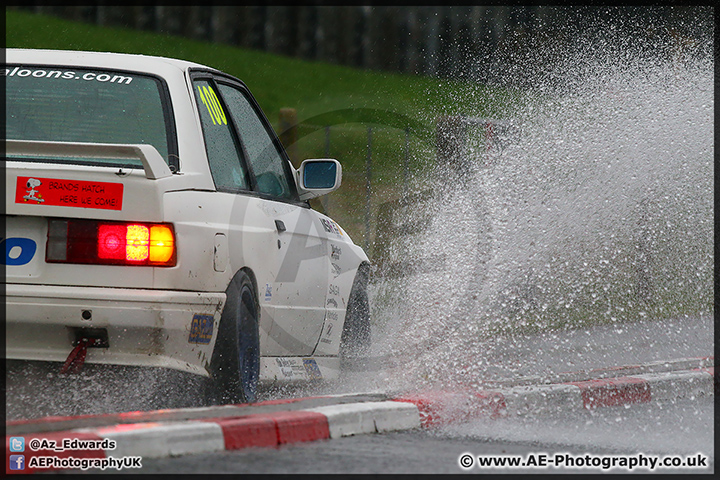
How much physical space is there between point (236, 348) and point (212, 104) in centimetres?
136

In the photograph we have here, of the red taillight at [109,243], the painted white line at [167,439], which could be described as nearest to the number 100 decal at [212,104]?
the red taillight at [109,243]

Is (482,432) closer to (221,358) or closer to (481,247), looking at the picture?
(221,358)

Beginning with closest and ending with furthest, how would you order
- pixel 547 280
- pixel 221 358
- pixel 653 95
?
pixel 221 358 < pixel 653 95 < pixel 547 280

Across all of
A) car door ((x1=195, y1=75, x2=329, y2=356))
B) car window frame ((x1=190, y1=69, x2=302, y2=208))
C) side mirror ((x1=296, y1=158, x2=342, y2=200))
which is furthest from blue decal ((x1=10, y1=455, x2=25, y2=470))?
side mirror ((x1=296, y1=158, x2=342, y2=200))

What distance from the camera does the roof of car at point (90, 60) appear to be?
5176mm

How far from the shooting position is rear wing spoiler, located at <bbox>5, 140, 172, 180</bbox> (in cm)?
447

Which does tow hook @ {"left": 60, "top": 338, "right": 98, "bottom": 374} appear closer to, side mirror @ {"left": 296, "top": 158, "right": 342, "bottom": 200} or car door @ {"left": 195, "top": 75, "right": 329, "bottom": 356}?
car door @ {"left": 195, "top": 75, "right": 329, "bottom": 356}

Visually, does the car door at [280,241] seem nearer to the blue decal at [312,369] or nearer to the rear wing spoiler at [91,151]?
the blue decal at [312,369]

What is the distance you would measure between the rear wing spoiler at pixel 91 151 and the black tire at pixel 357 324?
2.69 metres

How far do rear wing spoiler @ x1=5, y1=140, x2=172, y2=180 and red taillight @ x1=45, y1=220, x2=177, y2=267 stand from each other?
0.25 meters

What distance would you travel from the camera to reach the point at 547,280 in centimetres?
1202

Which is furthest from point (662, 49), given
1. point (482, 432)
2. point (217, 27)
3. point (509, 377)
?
point (217, 27)

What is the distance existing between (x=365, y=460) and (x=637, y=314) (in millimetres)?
9378

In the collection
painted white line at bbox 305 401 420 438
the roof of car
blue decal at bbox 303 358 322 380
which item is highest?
the roof of car
